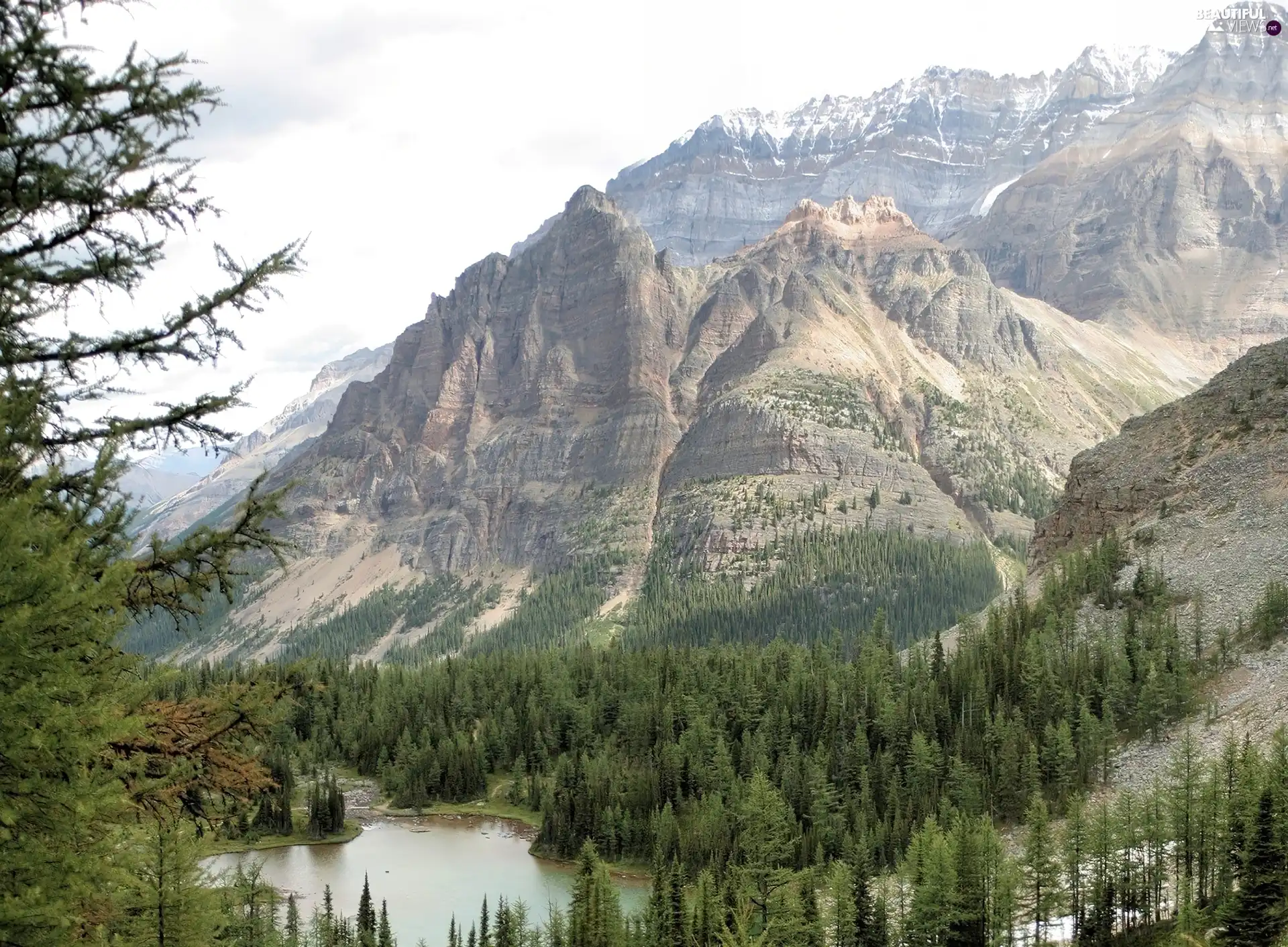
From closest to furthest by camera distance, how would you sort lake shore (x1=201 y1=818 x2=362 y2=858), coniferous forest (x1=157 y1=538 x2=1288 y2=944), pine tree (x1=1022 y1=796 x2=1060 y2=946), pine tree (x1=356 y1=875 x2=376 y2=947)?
coniferous forest (x1=157 y1=538 x2=1288 y2=944) → pine tree (x1=1022 y1=796 x2=1060 y2=946) → pine tree (x1=356 y1=875 x2=376 y2=947) → lake shore (x1=201 y1=818 x2=362 y2=858)

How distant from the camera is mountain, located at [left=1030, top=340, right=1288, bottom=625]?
98.3 metres

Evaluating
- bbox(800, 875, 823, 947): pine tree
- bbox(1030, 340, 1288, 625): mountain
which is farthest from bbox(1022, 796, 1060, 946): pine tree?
bbox(1030, 340, 1288, 625): mountain

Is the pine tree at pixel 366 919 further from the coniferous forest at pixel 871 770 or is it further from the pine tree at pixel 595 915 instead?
the pine tree at pixel 595 915

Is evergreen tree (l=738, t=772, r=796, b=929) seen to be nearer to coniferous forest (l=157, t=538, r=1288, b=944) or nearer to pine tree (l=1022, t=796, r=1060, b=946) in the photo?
coniferous forest (l=157, t=538, r=1288, b=944)

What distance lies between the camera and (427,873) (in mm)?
98875

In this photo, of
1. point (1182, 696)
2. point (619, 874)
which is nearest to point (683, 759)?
point (619, 874)

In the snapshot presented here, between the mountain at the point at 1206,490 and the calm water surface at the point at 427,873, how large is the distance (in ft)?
192

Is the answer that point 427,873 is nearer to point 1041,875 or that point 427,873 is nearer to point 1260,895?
point 1041,875

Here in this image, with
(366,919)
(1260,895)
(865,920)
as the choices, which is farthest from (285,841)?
(1260,895)

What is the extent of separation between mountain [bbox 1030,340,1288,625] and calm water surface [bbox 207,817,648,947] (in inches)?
2304

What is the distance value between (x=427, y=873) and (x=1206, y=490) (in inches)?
3272

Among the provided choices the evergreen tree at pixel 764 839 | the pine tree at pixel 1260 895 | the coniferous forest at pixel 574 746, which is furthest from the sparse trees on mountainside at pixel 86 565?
the evergreen tree at pixel 764 839

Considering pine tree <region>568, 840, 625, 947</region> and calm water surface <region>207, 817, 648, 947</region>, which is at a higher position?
pine tree <region>568, 840, 625, 947</region>

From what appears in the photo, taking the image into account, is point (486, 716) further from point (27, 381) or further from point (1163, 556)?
point (27, 381)
